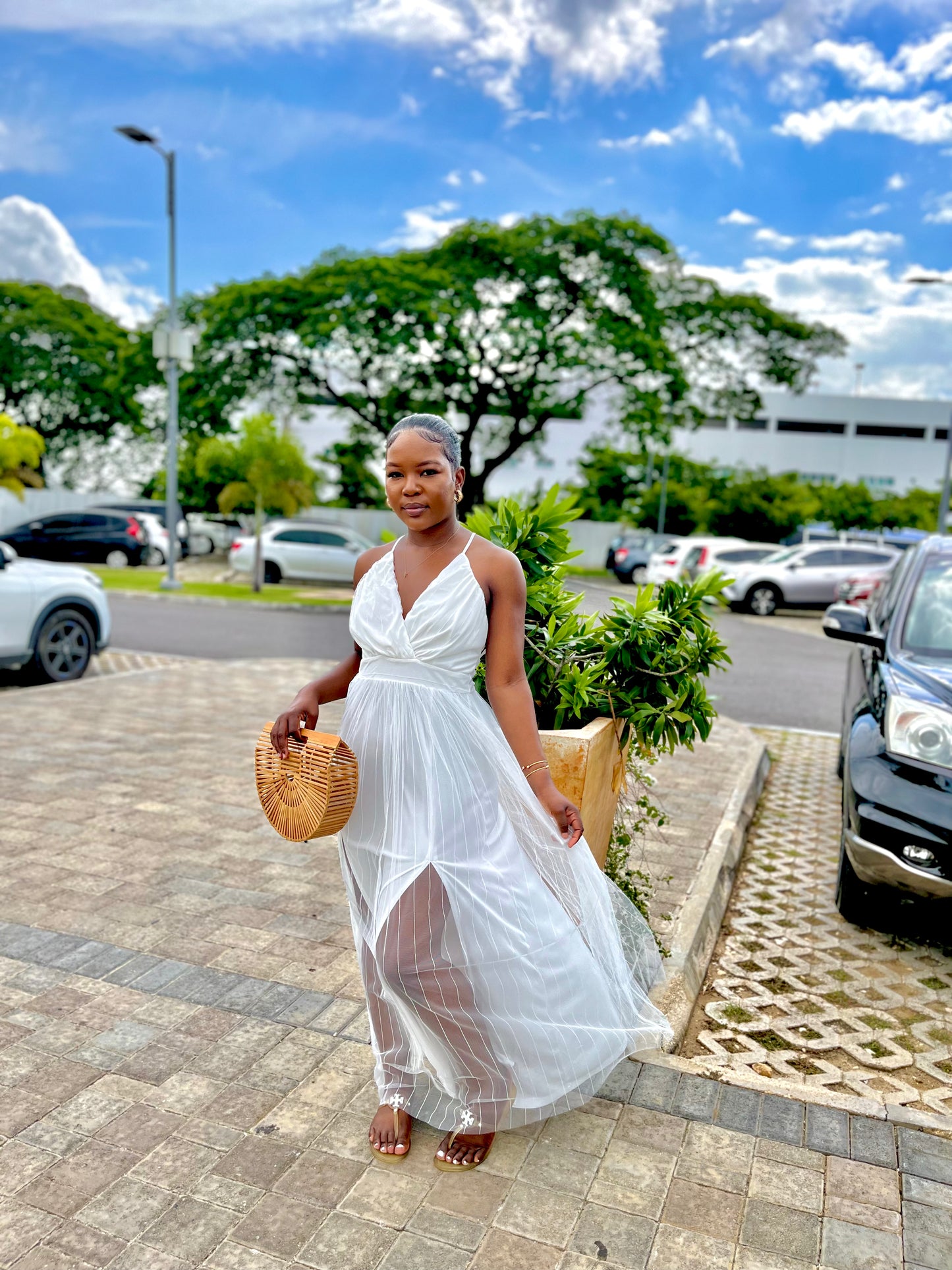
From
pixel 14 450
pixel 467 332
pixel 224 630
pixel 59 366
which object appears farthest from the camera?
pixel 59 366

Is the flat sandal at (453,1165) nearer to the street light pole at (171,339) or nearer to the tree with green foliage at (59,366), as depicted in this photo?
the street light pole at (171,339)

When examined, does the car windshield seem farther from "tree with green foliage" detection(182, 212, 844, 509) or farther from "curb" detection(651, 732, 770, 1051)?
"tree with green foliage" detection(182, 212, 844, 509)

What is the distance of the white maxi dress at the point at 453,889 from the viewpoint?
2.49 meters

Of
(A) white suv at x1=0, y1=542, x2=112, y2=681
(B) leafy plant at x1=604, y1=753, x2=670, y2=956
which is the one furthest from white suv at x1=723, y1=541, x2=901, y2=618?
(B) leafy plant at x1=604, y1=753, x2=670, y2=956

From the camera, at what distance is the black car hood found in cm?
418

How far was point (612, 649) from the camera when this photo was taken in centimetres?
362

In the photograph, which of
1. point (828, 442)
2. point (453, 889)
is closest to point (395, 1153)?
point (453, 889)

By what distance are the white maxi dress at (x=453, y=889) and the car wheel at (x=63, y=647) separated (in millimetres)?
7011

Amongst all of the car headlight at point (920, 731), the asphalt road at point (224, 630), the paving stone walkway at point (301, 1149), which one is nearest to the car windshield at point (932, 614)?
the car headlight at point (920, 731)

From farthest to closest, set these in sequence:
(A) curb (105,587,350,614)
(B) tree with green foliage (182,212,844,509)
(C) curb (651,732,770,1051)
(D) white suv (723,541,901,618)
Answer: (B) tree with green foliage (182,212,844,509)
(D) white suv (723,541,901,618)
(A) curb (105,587,350,614)
(C) curb (651,732,770,1051)

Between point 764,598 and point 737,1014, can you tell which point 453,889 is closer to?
point 737,1014

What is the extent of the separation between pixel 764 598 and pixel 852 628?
15618mm

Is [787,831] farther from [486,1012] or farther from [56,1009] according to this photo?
[56,1009]

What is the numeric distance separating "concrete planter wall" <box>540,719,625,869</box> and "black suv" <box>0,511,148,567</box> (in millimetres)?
22091
